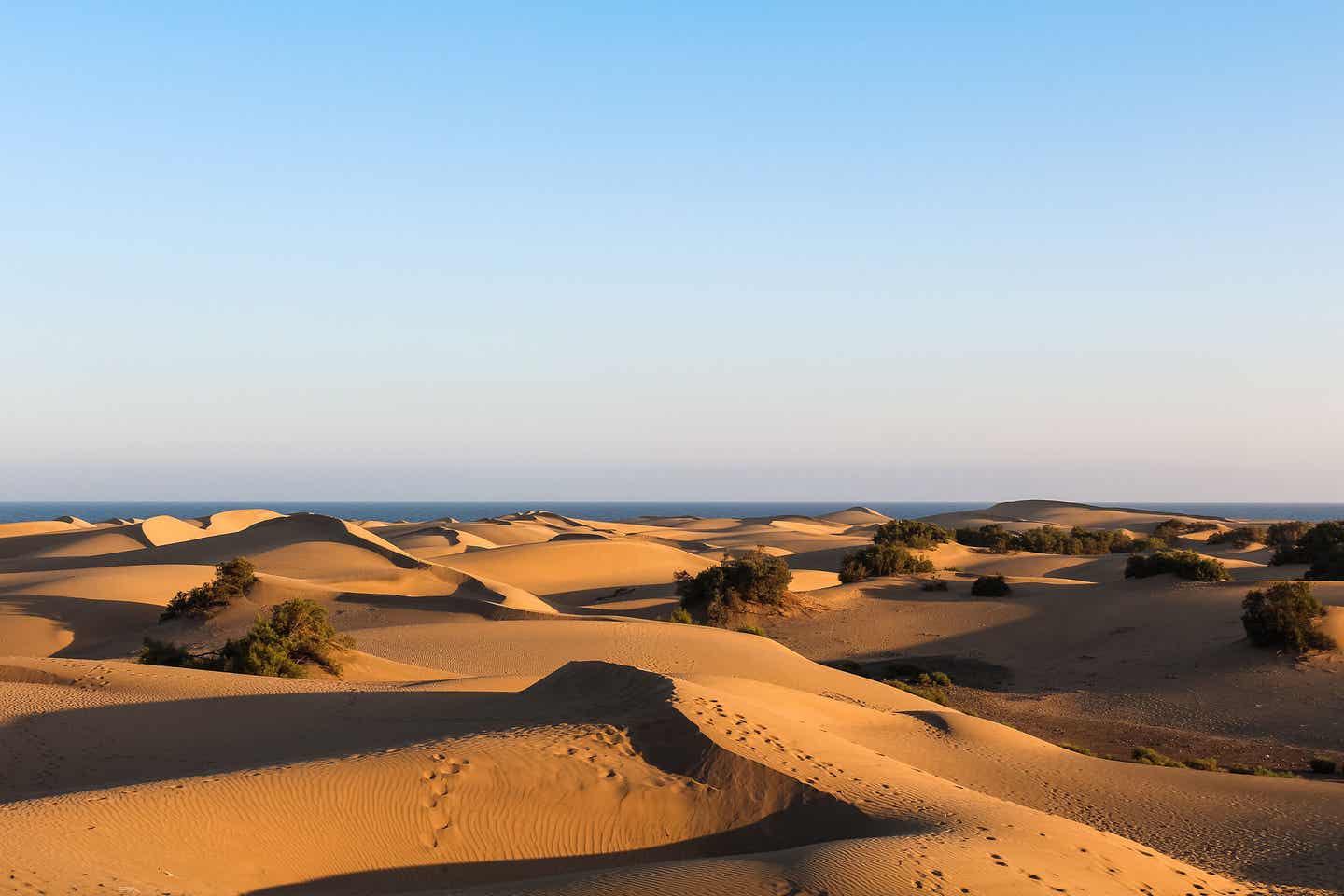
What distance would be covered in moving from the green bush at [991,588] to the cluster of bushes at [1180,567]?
3538mm

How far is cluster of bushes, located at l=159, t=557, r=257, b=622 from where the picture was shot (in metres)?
25.2

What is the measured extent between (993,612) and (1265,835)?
1684 centimetres

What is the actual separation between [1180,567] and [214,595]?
2384cm

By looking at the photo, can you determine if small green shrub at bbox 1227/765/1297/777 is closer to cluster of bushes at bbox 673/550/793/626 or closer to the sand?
the sand

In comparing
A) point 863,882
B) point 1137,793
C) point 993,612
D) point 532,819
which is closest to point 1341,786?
point 1137,793

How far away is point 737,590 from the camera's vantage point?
1136 inches

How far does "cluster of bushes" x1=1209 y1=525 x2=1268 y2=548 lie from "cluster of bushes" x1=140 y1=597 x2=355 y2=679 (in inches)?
1632

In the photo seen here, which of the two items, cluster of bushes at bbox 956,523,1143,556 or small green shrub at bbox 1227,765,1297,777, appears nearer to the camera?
small green shrub at bbox 1227,765,1297,777

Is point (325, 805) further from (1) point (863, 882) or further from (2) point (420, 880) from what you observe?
(1) point (863, 882)

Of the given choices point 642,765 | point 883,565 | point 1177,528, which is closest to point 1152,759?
point 642,765

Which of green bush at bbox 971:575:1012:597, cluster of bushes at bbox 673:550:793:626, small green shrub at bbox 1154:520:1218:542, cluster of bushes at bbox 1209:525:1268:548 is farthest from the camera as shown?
small green shrub at bbox 1154:520:1218:542

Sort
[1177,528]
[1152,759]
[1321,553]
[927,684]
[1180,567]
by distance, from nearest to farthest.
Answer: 1. [1152,759]
2. [927,684]
3. [1180,567]
4. [1321,553]
5. [1177,528]

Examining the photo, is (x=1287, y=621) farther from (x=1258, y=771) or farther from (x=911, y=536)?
(x=911, y=536)

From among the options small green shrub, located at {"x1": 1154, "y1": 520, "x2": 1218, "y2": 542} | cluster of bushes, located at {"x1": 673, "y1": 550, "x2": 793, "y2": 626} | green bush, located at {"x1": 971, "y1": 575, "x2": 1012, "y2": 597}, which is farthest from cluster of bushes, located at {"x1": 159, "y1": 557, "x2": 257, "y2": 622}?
small green shrub, located at {"x1": 1154, "y1": 520, "x2": 1218, "y2": 542}
